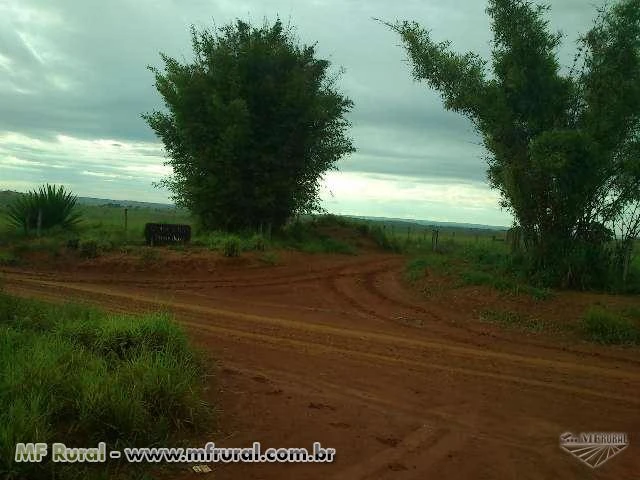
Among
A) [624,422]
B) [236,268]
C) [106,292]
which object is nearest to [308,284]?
[236,268]

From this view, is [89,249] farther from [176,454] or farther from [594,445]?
[594,445]

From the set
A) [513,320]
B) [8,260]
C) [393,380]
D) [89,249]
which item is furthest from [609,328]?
[8,260]

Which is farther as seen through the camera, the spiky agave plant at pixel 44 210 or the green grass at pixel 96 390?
the spiky agave plant at pixel 44 210

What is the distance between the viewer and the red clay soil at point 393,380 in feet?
16.7

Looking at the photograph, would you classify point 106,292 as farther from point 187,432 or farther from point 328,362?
point 187,432

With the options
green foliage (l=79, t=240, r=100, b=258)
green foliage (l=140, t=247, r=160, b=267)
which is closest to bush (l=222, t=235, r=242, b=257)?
green foliage (l=140, t=247, r=160, b=267)

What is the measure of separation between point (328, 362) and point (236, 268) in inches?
375

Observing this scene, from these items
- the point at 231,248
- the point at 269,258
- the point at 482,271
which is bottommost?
the point at 269,258

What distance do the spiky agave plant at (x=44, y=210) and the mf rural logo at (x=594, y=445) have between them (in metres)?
17.5

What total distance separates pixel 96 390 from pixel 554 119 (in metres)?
11.8

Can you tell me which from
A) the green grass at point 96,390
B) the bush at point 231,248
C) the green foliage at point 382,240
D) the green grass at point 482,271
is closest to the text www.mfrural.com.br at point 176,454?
the green grass at point 96,390

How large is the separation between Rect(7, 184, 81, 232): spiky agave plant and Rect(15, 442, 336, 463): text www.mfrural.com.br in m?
16.3

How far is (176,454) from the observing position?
476cm

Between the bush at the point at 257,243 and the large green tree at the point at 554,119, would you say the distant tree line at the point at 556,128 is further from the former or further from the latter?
the bush at the point at 257,243
